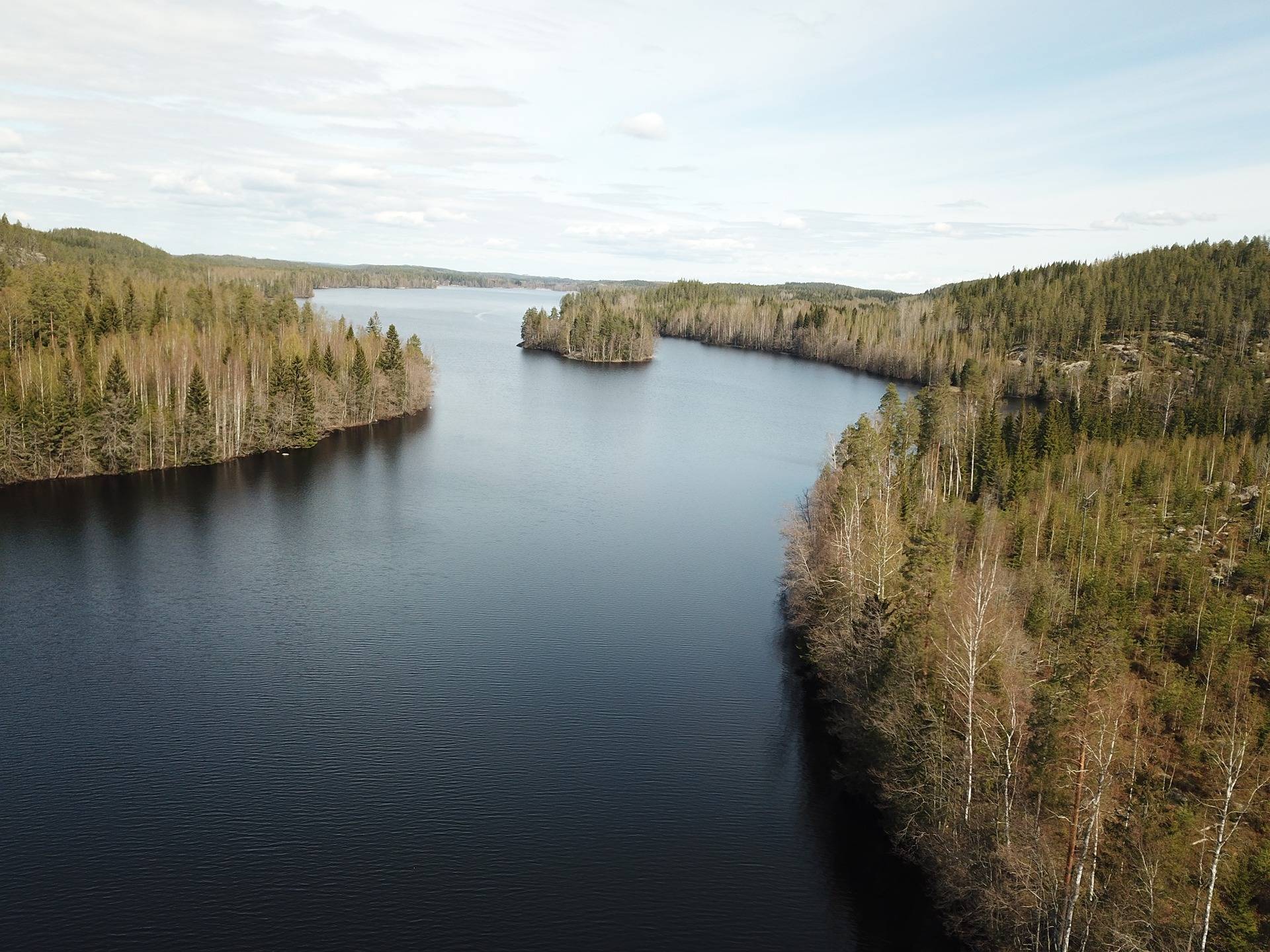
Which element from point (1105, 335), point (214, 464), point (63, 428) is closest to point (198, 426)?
point (214, 464)

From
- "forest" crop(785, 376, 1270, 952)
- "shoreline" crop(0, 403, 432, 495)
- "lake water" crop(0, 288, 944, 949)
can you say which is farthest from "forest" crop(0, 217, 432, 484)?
"forest" crop(785, 376, 1270, 952)

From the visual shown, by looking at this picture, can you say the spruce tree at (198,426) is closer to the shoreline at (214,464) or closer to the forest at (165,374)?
the forest at (165,374)

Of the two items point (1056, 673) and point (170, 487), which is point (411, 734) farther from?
point (170, 487)

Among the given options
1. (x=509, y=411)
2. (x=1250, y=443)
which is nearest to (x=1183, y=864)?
(x=1250, y=443)

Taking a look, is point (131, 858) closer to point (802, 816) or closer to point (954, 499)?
point (802, 816)

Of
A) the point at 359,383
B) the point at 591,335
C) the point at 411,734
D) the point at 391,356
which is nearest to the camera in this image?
the point at 411,734

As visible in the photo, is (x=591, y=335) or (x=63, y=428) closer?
(x=63, y=428)
